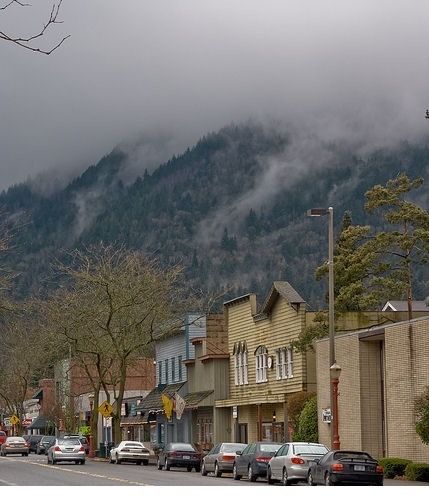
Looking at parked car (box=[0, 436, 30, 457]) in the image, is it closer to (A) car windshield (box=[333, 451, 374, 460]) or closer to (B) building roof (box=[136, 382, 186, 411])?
(B) building roof (box=[136, 382, 186, 411])

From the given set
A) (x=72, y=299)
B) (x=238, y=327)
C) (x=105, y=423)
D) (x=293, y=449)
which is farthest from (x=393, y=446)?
(x=105, y=423)

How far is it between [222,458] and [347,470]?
41.2 feet

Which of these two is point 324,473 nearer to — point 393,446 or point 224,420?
point 393,446

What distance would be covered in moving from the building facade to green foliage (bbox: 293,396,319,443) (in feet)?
4.41

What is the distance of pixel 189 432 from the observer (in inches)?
2972

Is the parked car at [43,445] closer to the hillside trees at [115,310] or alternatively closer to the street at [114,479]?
the hillside trees at [115,310]

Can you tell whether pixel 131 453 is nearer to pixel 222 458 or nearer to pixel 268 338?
pixel 268 338

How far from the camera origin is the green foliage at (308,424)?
5300cm

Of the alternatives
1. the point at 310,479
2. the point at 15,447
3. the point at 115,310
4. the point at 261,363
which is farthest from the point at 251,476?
the point at 15,447

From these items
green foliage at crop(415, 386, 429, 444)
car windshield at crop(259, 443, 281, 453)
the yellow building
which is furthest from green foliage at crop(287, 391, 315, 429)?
green foliage at crop(415, 386, 429, 444)

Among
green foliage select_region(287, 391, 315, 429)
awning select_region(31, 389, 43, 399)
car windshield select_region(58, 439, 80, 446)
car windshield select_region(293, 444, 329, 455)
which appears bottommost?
car windshield select_region(293, 444, 329, 455)

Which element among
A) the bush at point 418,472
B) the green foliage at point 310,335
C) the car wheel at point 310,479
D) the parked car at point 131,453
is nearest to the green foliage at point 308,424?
the green foliage at point 310,335

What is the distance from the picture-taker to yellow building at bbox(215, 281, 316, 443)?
5891 cm

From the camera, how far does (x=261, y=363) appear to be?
64250 mm
